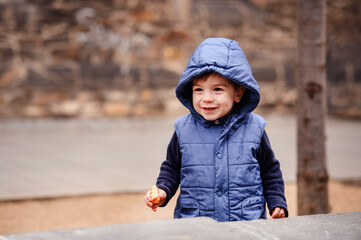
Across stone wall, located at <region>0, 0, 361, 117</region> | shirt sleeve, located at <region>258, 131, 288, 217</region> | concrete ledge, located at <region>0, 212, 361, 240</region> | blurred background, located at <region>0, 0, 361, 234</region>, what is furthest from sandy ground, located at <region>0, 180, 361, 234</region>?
stone wall, located at <region>0, 0, 361, 117</region>

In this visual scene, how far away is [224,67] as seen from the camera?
6.60 ft

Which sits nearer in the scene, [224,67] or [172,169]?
[224,67]

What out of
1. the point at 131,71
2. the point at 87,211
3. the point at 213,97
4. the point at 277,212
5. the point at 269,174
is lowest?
the point at 87,211

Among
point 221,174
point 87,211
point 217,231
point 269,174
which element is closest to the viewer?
point 217,231

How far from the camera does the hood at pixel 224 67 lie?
6.61ft

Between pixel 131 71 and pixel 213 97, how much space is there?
6759mm

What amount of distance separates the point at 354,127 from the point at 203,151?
22.2 feet

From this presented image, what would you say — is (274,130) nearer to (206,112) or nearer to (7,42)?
(7,42)

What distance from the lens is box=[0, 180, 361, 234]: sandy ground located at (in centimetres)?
365

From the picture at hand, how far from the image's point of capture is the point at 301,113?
3.31 meters

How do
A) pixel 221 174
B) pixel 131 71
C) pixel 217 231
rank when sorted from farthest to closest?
pixel 131 71 < pixel 221 174 < pixel 217 231

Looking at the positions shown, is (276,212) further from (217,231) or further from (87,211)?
(87,211)

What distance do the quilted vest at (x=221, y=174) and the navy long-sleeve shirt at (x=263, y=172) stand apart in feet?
0.16

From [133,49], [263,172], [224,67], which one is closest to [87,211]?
[263,172]
